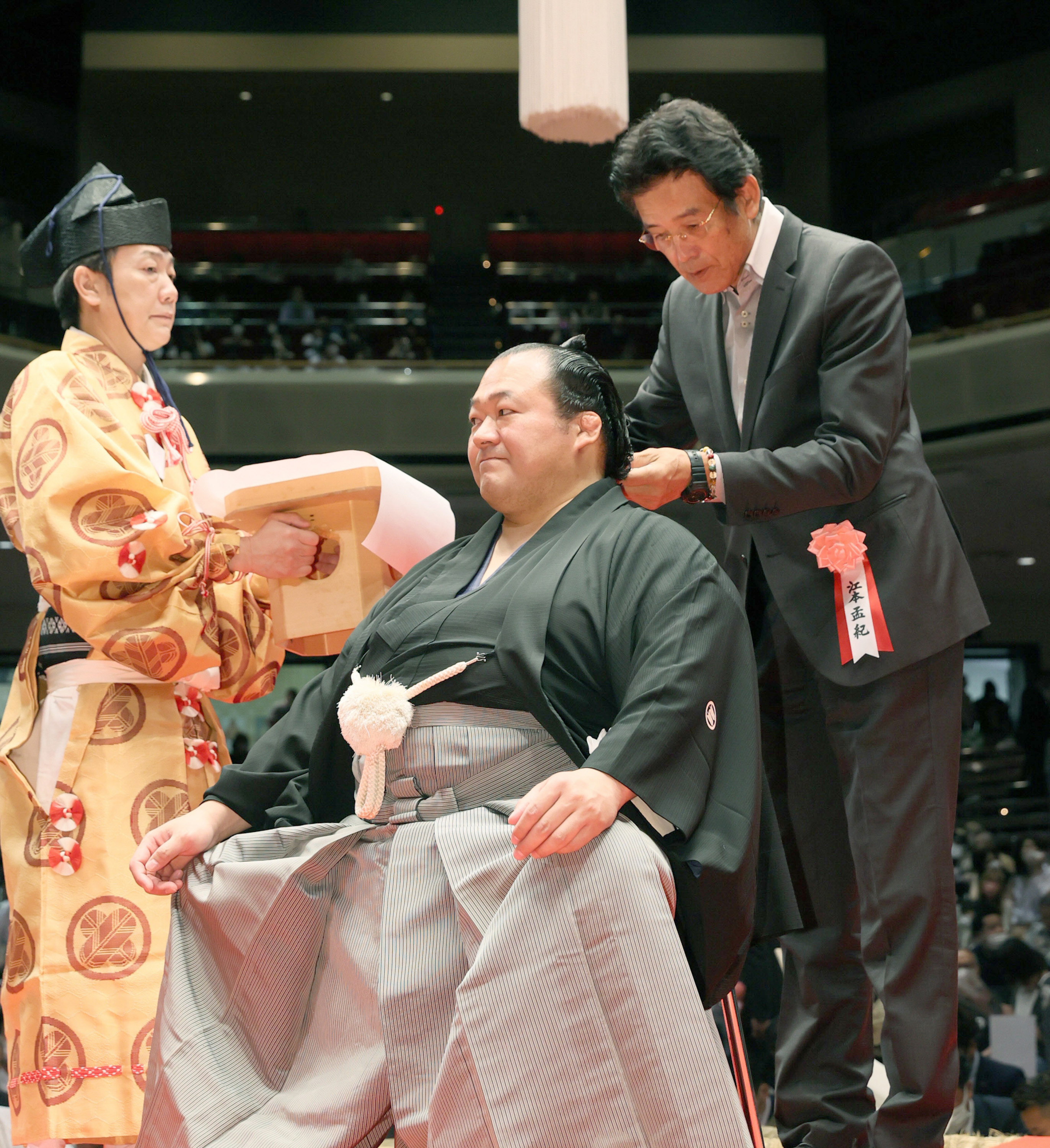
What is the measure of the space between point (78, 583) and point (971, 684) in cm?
946

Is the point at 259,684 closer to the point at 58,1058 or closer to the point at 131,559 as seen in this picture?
the point at 131,559

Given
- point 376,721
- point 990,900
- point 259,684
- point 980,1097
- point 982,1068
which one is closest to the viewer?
point 376,721

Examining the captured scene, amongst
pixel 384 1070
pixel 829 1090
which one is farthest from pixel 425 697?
pixel 829 1090

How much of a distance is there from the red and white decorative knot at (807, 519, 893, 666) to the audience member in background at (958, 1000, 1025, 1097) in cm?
225

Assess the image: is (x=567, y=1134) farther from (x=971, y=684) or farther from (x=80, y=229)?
(x=971, y=684)

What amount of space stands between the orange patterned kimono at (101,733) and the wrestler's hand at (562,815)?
0.99 metres

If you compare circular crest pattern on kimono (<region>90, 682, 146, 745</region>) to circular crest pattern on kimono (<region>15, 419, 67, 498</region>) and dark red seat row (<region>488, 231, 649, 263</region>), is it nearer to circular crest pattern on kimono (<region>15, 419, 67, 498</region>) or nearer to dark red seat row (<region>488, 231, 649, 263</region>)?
circular crest pattern on kimono (<region>15, 419, 67, 498</region>)

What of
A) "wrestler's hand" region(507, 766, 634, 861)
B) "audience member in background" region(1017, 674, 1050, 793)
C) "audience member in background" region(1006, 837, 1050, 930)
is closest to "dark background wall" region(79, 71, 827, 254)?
"audience member in background" region(1017, 674, 1050, 793)

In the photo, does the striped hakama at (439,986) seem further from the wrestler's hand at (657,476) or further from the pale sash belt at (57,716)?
the pale sash belt at (57,716)

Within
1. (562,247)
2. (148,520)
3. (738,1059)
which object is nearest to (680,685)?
(738,1059)

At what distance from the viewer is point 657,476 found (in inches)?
77.9

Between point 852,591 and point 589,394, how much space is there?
535 millimetres

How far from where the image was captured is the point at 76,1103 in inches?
80.1

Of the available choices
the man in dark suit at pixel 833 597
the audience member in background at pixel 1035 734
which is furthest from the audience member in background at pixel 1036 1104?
the audience member in background at pixel 1035 734
